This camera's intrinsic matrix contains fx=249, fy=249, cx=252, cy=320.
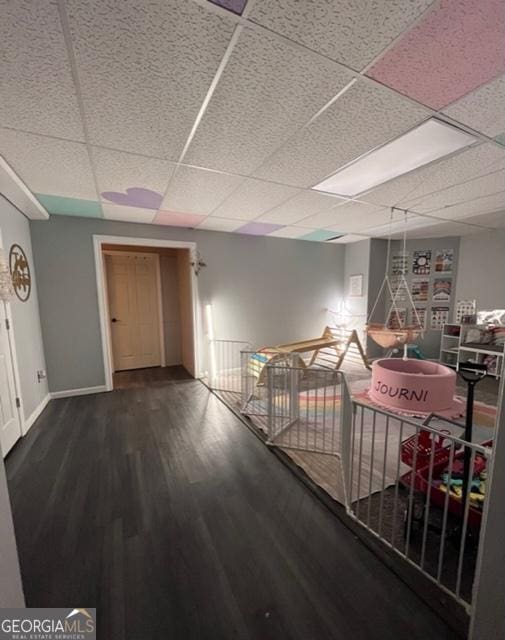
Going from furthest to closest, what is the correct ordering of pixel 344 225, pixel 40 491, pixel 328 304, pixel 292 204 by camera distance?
1. pixel 328 304
2. pixel 344 225
3. pixel 292 204
4. pixel 40 491

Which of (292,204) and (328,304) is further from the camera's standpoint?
(328,304)

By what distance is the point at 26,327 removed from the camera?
294 centimetres

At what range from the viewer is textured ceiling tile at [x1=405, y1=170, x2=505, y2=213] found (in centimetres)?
244

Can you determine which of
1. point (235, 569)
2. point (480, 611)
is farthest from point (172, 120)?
point (480, 611)

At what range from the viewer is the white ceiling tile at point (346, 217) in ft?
10.7

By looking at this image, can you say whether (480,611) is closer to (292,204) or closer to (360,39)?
(360,39)

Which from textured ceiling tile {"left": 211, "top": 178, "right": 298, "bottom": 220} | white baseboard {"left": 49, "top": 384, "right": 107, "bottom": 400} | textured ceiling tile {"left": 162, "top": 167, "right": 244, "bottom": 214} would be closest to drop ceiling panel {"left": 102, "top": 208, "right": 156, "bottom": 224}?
textured ceiling tile {"left": 162, "top": 167, "right": 244, "bottom": 214}

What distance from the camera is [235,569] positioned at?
1346 millimetres

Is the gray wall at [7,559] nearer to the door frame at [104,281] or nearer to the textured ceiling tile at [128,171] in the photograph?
the textured ceiling tile at [128,171]

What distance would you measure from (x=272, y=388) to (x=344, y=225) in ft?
10.1

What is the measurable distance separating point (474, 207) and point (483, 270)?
2023 millimetres

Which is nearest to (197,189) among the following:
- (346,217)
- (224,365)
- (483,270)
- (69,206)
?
(69,206)

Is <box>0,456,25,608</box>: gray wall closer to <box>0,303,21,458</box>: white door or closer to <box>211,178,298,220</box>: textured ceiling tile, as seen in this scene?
<box>0,303,21,458</box>: white door

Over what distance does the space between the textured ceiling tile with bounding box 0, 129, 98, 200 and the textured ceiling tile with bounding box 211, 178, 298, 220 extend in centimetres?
140
